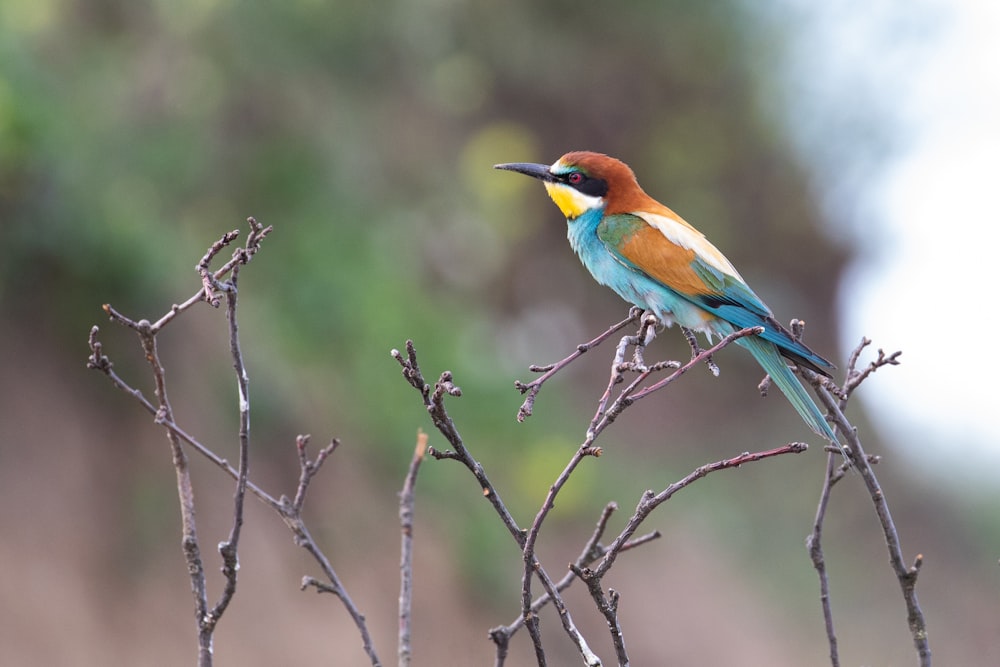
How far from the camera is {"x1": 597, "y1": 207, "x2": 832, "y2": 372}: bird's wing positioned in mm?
2674

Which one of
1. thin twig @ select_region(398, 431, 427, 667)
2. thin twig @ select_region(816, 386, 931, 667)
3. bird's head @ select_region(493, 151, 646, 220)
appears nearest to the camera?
thin twig @ select_region(398, 431, 427, 667)

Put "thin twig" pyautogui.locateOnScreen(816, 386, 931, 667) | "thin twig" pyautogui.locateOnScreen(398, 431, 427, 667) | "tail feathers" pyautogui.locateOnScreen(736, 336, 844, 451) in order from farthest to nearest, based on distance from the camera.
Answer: "tail feathers" pyautogui.locateOnScreen(736, 336, 844, 451)
"thin twig" pyautogui.locateOnScreen(816, 386, 931, 667)
"thin twig" pyautogui.locateOnScreen(398, 431, 427, 667)

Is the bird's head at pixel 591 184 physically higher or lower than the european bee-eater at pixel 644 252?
higher

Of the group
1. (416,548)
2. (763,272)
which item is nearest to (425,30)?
(416,548)

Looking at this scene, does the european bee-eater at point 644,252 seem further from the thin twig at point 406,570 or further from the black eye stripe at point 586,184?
the thin twig at point 406,570

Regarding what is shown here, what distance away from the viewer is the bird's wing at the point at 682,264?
2.67 m

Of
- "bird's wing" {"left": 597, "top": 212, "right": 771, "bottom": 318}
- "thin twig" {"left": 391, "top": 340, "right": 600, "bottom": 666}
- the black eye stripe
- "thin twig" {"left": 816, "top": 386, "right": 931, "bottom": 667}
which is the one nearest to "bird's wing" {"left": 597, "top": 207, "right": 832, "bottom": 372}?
"bird's wing" {"left": 597, "top": 212, "right": 771, "bottom": 318}

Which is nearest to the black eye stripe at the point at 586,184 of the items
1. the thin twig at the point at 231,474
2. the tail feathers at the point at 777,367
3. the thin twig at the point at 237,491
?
the tail feathers at the point at 777,367

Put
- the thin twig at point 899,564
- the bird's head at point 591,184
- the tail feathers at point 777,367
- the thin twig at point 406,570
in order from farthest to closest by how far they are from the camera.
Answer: the bird's head at point 591,184 < the tail feathers at point 777,367 < the thin twig at point 899,564 < the thin twig at point 406,570

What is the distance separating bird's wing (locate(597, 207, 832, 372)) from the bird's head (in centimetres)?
9

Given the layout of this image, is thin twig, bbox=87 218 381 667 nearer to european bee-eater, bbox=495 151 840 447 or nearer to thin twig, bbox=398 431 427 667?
thin twig, bbox=398 431 427 667

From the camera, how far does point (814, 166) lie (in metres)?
8.55

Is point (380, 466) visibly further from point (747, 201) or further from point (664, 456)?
point (747, 201)

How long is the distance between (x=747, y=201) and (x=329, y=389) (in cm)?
506
